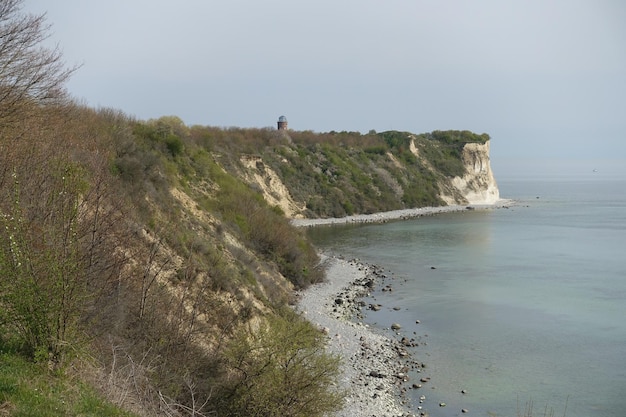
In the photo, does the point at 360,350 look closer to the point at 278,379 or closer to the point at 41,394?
the point at 278,379

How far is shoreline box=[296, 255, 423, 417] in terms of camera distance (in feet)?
46.0

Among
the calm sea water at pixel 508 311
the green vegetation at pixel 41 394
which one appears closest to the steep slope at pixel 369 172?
the calm sea water at pixel 508 311

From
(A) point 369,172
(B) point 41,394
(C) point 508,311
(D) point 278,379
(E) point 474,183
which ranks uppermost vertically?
(A) point 369,172

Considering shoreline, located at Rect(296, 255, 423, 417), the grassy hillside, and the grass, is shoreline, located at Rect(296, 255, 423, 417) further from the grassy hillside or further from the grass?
the grass

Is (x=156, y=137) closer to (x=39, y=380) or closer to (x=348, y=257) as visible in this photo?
(x=348, y=257)

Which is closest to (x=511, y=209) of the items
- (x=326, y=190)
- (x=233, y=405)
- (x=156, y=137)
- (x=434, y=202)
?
(x=434, y=202)

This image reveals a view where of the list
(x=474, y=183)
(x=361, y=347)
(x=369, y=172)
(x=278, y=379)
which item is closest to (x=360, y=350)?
(x=361, y=347)

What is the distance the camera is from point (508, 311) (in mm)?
23172

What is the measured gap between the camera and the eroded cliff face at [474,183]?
75188mm

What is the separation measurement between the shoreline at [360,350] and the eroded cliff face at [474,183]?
49.4 meters

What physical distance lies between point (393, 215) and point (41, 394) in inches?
2154

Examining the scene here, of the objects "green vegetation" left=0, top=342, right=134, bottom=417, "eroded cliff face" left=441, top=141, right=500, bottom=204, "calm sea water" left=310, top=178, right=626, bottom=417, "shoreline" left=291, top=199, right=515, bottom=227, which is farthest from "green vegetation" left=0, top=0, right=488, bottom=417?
"eroded cliff face" left=441, top=141, right=500, bottom=204

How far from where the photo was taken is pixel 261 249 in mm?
25547

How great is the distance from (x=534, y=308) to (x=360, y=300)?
7.09 m
